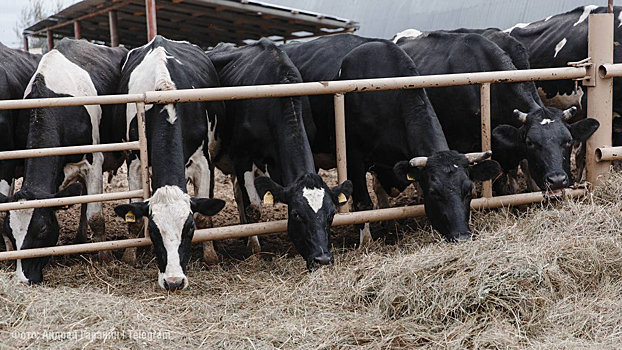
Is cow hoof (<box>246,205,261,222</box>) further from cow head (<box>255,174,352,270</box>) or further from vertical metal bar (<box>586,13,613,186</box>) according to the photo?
vertical metal bar (<box>586,13,613,186</box>)

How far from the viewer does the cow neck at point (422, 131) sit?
5.87m

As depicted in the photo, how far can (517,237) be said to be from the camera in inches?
190

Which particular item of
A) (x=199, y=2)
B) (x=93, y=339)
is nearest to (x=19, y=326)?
(x=93, y=339)

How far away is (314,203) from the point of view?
5.18m

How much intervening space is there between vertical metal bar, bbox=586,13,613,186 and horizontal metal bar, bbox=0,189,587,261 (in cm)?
40

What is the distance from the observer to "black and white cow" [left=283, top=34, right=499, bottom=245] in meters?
5.43

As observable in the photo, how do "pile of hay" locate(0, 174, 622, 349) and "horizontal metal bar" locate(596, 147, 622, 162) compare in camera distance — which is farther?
"horizontal metal bar" locate(596, 147, 622, 162)

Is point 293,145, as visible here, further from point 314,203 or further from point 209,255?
point 209,255

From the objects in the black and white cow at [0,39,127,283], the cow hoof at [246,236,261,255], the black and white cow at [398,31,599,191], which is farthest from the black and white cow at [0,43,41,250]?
the black and white cow at [398,31,599,191]

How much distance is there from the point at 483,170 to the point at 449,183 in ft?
1.66

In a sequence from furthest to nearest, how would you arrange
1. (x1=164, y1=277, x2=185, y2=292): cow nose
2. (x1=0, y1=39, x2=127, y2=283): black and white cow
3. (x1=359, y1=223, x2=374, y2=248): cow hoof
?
1. (x1=359, y1=223, x2=374, y2=248): cow hoof
2. (x1=0, y1=39, x2=127, y2=283): black and white cow
3. (x1=164, y1=277, x2=185, y2=292): cow nose

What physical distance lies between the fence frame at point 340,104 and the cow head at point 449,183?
0.26 meters

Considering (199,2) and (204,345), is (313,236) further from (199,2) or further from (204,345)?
(199,2)

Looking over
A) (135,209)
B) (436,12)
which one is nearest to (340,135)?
(135,209)
